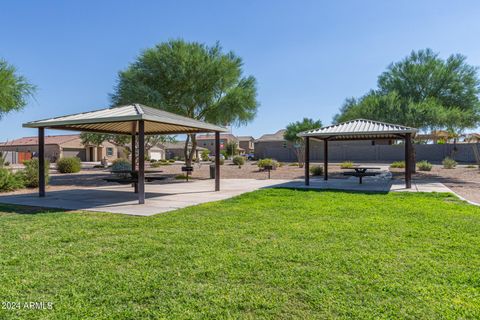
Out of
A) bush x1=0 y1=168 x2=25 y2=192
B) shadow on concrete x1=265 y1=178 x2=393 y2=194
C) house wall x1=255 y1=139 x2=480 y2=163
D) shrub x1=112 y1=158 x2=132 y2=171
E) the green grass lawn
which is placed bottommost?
the green grass lawn

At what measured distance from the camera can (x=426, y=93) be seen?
20.8 meters

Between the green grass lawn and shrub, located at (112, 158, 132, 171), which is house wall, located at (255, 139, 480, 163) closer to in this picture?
shrub, located at (112, 158, 132, 171)

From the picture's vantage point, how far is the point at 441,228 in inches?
233

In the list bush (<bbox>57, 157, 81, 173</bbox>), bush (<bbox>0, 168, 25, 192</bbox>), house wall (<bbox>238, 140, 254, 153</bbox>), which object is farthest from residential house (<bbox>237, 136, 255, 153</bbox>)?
bush (<bbox>0, 168, 25, 192</bbox>)

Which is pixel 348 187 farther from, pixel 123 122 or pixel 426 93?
pixel 426 93

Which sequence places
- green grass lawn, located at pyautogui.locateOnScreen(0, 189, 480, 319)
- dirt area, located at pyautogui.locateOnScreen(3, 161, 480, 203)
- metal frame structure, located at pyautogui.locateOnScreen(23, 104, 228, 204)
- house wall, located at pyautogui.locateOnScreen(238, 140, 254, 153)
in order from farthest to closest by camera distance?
house wall, located at pyautogui.locateOnScreen(238, 140, 254, 153) < dirt area, located at pyautogui.locateOnScreen(3, 161, 480, 203) < metal frame structure, located at pyautogui.locateOnScreen(23, 104, 228, 204) < green grass lawn, located at pyautogui.locateOnScreen(0, 189, 480, 319)

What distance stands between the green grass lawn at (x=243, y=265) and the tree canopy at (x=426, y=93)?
12578mm

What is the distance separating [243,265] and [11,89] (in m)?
16.0

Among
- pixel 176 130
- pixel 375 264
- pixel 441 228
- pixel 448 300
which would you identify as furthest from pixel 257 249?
pixel 176 130

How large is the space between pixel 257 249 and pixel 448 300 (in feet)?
7.62

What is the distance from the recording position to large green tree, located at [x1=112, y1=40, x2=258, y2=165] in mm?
18562

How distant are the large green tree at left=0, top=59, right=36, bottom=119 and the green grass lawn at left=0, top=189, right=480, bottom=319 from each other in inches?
415

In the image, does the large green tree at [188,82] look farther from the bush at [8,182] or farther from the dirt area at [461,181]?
the dirt area at [461,181]

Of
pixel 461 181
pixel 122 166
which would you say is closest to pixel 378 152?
pixel 461 181
